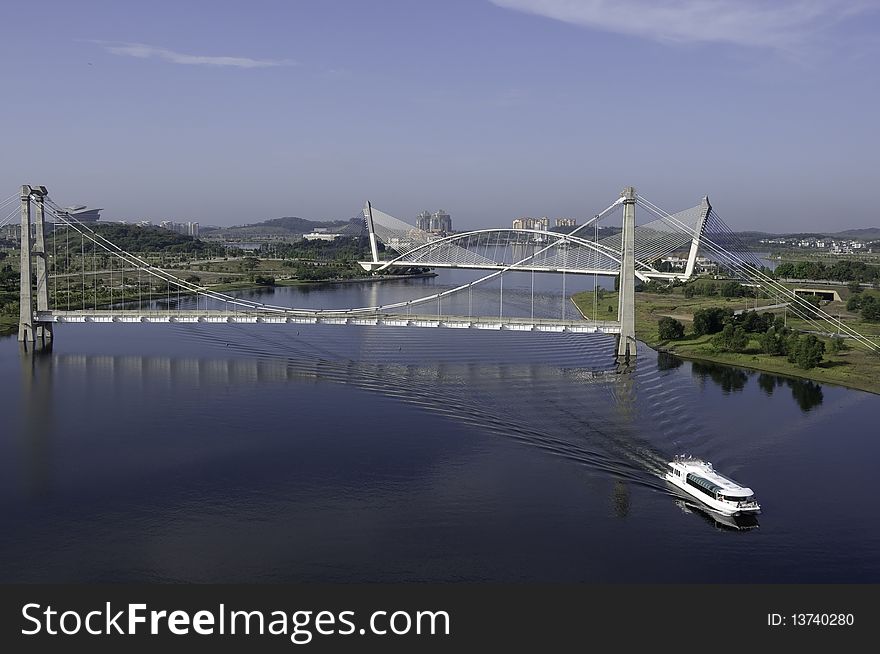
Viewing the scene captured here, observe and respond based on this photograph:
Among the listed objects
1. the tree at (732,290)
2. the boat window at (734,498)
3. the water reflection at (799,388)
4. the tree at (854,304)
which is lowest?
the boat window at (734,498)

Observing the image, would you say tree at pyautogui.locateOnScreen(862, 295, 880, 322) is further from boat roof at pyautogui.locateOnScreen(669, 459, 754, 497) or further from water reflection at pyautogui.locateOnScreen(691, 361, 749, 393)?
boat roof at pyautogui.locateOnScreen(669, 459, 754, 497)

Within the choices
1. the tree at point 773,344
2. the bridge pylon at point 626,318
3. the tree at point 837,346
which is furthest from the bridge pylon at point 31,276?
the tree at point 837,346

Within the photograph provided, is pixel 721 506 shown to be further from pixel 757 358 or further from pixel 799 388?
pixel 757 358

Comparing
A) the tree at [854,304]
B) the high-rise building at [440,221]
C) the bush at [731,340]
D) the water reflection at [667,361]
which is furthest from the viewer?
the high-rise building at [440,221]

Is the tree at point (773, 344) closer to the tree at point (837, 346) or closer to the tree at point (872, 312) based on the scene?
the tree at point (837, 346)

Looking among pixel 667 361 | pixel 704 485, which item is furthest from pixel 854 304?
pixel 704 485

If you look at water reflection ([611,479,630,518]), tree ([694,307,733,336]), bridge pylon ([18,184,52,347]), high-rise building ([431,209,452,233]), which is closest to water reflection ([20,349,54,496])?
bridge pylon ([18,184,52,347])
